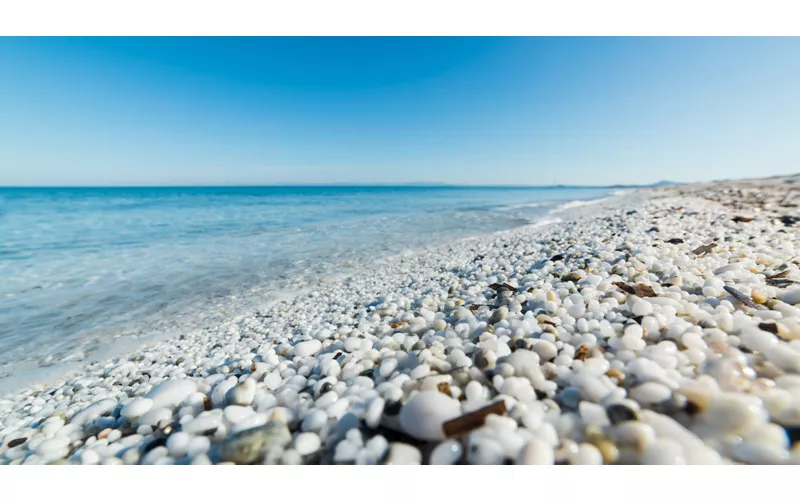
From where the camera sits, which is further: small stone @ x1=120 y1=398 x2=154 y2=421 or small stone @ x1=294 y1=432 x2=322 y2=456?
small stone @ x1=120 y1=398 x2=154 y2=421

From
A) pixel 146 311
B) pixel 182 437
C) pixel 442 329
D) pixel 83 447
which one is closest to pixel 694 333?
pixel 442 329

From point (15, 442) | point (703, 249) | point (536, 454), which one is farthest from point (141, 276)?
point (703, 249)

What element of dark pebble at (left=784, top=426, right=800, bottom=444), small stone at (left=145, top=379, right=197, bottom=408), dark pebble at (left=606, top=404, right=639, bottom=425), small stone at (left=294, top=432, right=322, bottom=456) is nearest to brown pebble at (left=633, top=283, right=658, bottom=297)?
dark pebble at (left=784, top=426, right=800, bottom=444)

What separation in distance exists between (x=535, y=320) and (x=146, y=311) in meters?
5.59

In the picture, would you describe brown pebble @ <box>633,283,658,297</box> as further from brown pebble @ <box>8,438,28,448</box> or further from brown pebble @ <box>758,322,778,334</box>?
brown pebble @ <box>8,438,28,448</box>

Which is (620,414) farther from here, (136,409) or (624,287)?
(136,409)

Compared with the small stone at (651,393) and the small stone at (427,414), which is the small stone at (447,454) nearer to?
the small stone at (427,414)

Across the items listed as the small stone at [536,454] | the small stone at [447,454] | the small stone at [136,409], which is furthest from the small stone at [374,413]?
the small stone at [136,409]

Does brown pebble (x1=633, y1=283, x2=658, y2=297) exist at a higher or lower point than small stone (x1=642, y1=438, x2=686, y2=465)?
higher

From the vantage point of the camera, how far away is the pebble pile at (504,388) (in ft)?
3.97

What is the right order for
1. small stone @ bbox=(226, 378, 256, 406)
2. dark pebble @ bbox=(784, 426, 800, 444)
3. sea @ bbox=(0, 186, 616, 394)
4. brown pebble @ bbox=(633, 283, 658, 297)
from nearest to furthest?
1. dark pebble @ bbox=(784, 426, 800, 444)
2. small stone @ bbox=(226, 378, 256, 406)
3. brown pebble @ bbox=(633, 283, 658, 297)
4. sea @ bbox=(0, 186, 616, 394)

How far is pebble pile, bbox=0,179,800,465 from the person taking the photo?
47.6 inches

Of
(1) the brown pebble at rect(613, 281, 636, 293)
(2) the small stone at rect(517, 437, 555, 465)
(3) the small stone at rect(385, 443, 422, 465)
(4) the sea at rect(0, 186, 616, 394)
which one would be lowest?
(4) the sea at rect(0, 186, 616, 394)

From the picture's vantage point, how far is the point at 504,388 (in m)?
1.51
